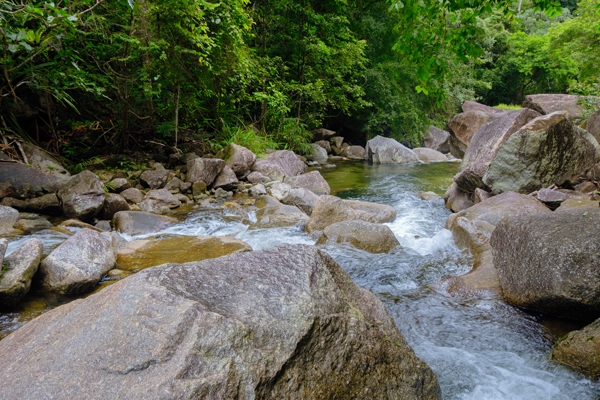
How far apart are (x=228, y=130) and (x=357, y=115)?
8.86 m

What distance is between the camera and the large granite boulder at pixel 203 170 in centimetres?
901

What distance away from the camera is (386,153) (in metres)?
16.8

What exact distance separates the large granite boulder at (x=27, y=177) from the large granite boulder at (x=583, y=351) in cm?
764

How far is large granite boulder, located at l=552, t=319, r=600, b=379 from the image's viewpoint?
2.68 metres

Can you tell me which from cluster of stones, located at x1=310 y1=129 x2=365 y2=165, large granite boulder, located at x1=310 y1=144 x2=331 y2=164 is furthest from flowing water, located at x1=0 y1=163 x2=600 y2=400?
cluster of stones, located at x1=310 y1=129 x2=365 y2=165

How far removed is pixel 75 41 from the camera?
7.53m

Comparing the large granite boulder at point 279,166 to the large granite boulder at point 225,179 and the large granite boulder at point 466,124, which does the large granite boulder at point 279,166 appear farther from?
the large granite boulder at point 466,124

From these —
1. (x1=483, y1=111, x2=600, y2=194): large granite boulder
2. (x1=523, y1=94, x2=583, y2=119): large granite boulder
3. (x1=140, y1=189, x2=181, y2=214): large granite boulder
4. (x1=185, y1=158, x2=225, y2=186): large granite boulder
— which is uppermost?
(x1=523, y1=94, x2=583, y2=119): large granite boulder

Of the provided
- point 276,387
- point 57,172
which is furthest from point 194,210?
point 276,387

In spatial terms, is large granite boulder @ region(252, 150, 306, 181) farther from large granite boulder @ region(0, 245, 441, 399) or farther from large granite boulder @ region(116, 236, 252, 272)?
large granite boulder @ region(0, 245, 441, 399)

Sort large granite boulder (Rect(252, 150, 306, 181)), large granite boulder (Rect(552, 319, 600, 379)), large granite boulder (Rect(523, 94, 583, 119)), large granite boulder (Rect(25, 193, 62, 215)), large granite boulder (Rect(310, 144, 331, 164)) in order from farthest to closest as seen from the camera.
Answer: large granite boulder (Rect(310, 144, 331, 164)), large granite boulder (Rect(523, 94, 583, 119)), large granite boulder (Rect(252, 150, 306, 181)), large granite boulder (Rect(25, 193, 62, 215)), large granite boulder (Rect(552, 319, 600, 379))

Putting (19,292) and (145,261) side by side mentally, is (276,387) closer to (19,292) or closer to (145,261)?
(19,292)

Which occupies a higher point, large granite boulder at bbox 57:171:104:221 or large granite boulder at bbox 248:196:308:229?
large granite boulder at bbox 57:171:104:221

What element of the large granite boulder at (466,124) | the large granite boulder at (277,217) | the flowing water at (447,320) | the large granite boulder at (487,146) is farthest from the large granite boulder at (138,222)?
the large granite boulder at (466,124)
